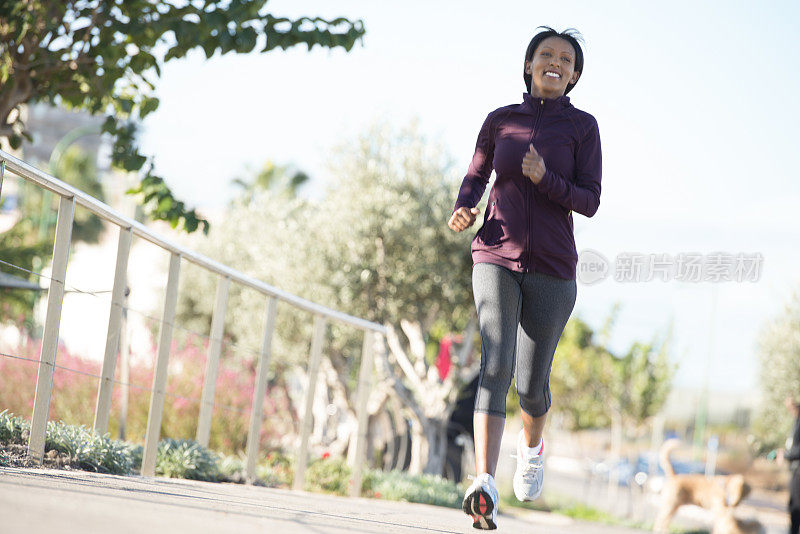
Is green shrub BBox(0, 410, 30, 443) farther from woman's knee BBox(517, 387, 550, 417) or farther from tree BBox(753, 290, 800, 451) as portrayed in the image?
tree BBox(753, 290, 800, 451)

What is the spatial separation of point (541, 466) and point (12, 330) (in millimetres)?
13218

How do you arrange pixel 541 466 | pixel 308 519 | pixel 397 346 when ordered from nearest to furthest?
pixel 308 519
pixel 541 466
pixel 397 346

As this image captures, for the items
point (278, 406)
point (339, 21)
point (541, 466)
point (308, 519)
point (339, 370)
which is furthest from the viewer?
point (278, 406)

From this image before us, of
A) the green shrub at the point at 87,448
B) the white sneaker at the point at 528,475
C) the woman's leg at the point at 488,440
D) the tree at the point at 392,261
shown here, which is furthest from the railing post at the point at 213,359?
the tree at the point at 392,261

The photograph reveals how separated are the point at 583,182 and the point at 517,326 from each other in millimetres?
606

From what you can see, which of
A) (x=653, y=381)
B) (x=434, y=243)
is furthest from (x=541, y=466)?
(x=653, y=381)

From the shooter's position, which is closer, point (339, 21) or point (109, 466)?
point (109, 466)

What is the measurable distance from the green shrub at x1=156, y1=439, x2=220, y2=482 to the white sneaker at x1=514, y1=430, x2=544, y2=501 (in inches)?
85.5

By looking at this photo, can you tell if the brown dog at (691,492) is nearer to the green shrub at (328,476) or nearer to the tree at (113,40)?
the green shrub at (328,476)

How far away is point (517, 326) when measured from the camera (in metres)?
3.39

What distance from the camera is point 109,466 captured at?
162 inches

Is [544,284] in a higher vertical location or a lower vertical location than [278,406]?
higher

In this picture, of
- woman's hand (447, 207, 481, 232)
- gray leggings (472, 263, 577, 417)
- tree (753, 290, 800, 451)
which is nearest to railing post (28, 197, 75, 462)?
woman's hand (447, 207, 481, 232)

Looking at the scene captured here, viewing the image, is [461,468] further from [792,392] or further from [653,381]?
[792,392]
